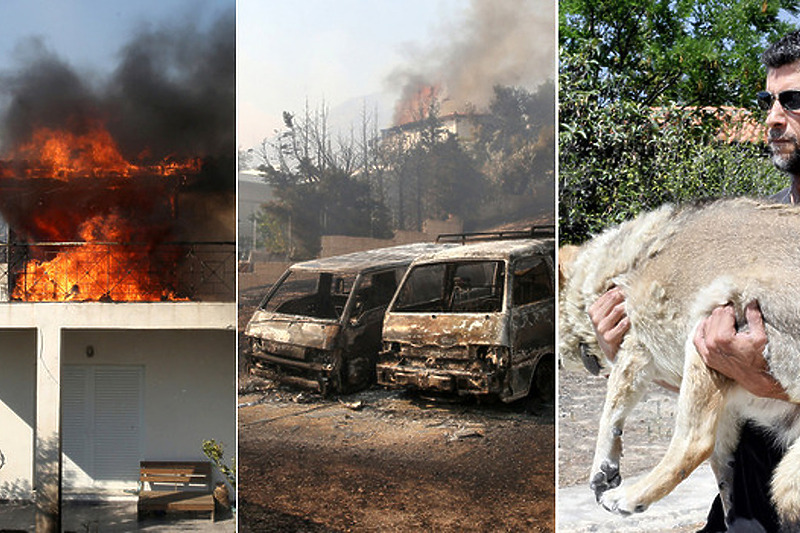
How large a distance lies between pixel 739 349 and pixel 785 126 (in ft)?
5.14

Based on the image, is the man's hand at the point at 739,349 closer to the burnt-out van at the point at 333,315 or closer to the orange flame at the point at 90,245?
the burnt-out van at the point at 333,315

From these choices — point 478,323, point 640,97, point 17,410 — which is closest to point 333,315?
point 478,323

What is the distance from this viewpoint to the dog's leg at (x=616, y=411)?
4.67 meters

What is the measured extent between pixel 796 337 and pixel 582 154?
2766 millimetres

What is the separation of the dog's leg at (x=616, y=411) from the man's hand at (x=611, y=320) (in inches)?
2.9

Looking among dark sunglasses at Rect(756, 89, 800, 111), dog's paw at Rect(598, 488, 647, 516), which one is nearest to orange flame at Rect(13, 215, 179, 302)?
dog's paw at Rect(598, 488, 647, 516)

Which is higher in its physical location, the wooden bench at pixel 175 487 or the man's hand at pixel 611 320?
the man's hand at pixel 611 320

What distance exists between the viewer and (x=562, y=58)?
246 inches

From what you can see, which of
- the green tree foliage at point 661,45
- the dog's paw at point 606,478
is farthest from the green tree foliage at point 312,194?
the dog's paw at point 606,478

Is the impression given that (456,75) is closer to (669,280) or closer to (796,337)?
(669,280)

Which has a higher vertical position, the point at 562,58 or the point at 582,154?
the point at 562,58

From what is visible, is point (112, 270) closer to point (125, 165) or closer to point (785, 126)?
point (125, 165)

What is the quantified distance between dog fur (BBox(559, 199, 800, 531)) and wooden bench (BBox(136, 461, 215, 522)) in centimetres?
508

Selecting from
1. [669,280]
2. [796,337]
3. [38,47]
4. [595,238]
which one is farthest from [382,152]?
[38,47]
